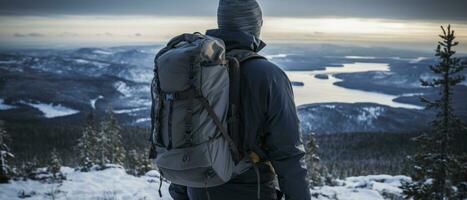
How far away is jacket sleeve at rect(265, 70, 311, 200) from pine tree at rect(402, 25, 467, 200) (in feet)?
39.8

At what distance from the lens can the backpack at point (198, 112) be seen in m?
2.85

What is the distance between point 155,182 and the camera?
13.1 m

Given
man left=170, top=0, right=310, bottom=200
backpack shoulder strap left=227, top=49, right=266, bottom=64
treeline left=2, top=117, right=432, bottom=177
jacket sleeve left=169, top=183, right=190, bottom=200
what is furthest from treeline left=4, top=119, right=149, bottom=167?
backpack shoulder strap left=227, top=49, right=266, bottom=64

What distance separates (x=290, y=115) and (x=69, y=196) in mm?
8545

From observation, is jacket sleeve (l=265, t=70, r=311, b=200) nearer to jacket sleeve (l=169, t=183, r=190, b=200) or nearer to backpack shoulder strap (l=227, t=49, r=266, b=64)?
backpack shoulder strap (l=227, t=49, r=266, b=64)

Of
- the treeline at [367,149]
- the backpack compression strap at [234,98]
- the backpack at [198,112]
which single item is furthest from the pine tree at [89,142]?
the treeline at [367,149]

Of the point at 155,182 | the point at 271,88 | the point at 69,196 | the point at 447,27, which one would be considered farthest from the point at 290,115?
the point at 447,27

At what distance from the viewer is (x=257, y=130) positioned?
10.2ft

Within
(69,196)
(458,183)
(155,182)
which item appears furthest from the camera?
(458,183)

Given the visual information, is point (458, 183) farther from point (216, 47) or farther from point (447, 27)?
point (216, 47)

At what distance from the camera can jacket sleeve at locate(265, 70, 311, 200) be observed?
298 cm

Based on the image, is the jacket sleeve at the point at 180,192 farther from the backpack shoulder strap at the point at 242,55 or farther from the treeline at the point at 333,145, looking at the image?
the treeline at the point at 333,145

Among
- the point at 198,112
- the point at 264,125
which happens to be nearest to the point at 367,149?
the point at 264,125

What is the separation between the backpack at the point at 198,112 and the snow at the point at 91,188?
703cm
